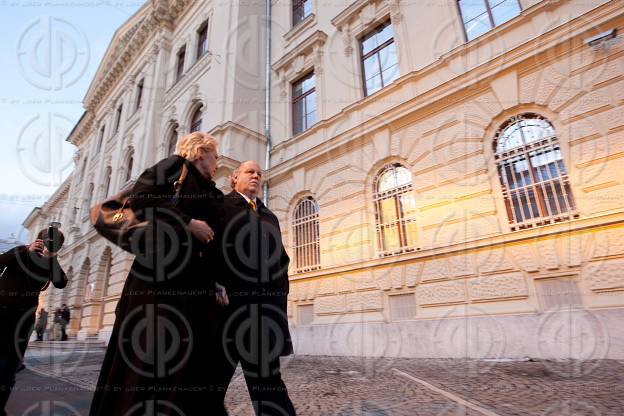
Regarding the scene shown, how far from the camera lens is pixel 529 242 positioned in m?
5.29

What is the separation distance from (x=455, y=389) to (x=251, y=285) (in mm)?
2814

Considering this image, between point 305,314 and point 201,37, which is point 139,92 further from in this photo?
point 305,314

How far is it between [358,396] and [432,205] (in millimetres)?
4283

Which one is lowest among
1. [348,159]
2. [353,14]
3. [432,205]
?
[432,205]

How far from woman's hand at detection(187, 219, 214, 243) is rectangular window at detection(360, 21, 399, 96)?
25.3 ft

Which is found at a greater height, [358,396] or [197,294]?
[197,294]

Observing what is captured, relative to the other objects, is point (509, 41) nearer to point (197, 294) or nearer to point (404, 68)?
point (404, 68)

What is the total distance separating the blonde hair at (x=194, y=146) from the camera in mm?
1935

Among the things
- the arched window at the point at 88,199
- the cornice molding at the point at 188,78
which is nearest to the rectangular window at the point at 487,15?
the cornice molding at the point at 188,78

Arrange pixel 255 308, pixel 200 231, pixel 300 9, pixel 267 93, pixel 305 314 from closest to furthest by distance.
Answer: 1. pixel 200 231
2. pixel 255 308
3. pixel 305 314
4. pixel 267 93
5. pixel 300 9

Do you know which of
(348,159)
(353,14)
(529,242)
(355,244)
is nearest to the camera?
(529,242)

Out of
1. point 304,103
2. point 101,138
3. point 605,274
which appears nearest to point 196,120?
point 304,103

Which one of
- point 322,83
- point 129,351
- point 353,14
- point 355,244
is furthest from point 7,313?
point 353,14

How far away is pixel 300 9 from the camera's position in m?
12.2
